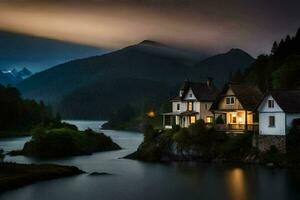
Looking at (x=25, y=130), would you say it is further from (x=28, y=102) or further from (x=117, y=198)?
(x=117, y=198)

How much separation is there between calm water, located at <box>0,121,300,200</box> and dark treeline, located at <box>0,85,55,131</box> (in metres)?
104

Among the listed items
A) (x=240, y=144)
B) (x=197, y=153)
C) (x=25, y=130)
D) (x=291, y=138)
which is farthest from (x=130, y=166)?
(x=25, y=130)

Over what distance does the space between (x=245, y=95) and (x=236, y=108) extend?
8.00 feet

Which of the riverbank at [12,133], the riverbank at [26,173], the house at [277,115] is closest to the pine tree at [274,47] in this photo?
the house at [277,115]

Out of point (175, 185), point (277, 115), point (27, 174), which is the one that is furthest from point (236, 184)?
point (27, 174)

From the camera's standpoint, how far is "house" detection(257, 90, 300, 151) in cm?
6431

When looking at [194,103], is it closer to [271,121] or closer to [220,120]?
[220,120]

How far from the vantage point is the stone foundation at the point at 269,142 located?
209 ft

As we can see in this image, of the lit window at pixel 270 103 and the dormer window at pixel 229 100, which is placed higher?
the dormer window at pixel 229 100

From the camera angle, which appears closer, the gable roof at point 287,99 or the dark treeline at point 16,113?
the gable roof at point 287,99

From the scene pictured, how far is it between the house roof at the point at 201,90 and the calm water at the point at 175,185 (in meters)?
19.4

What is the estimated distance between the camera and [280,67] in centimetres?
9606

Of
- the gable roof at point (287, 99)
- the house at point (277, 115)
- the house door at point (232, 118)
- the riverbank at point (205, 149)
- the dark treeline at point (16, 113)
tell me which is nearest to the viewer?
the riverbank at point (205, 149)

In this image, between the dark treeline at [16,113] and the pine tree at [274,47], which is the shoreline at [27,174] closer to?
the pine tree at [274,47]
